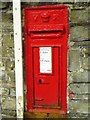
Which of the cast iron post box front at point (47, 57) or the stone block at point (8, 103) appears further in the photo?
the stone block at point (8, 103)

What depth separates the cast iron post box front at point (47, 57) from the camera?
2.70 metres

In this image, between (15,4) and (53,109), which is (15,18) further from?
(53,109)

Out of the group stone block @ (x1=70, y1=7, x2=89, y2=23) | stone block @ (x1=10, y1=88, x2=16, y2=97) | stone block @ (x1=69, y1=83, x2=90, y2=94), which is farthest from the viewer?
stone block @ (x1=10, y1=88, x2=16, y2=97)

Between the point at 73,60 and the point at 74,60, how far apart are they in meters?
0.01

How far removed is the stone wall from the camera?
105 inches

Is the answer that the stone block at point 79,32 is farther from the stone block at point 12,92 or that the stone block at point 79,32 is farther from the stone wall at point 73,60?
the stone block at point 12,92

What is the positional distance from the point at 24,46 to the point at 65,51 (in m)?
0.46

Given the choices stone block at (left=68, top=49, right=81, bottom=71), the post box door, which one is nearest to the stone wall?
stone block at (left=68, top=49, right=81, bottom=71)

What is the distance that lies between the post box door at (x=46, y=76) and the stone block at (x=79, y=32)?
0.22m

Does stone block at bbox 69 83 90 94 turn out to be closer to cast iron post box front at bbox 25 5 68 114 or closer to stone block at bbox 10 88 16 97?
cast iron post box front at bbox 25 5 68 114

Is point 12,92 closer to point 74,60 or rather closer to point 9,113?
point 9,113

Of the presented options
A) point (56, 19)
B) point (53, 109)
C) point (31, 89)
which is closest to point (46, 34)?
point (56, 19)

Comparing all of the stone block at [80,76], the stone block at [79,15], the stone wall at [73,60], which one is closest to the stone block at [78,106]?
the stone wall at [73,60]

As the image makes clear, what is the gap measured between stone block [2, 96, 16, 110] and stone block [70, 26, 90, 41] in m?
0.99
